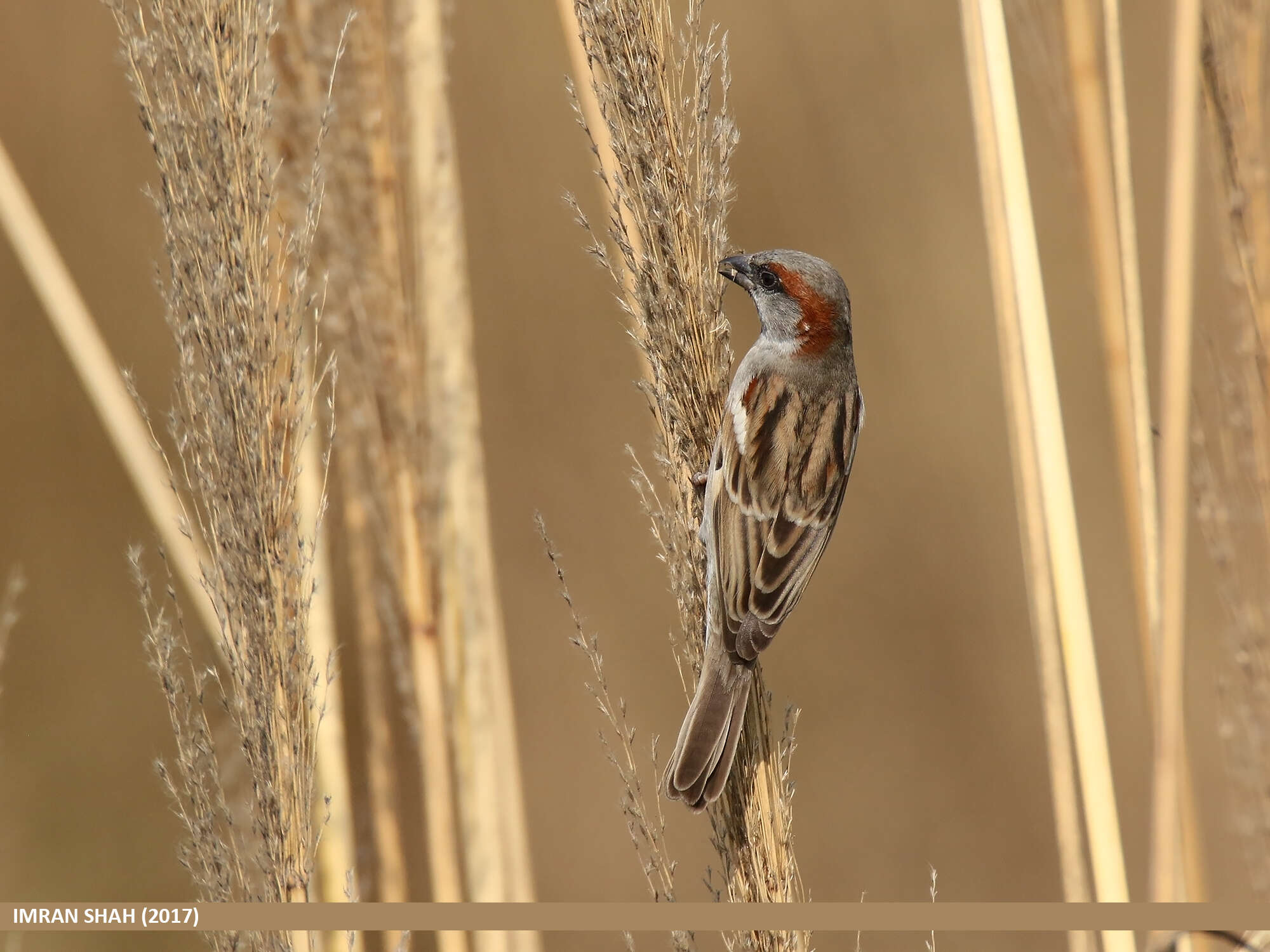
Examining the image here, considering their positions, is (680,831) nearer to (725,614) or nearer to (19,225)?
(725,614)

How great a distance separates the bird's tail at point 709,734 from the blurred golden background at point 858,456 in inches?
106

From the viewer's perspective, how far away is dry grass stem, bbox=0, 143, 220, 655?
231 cm

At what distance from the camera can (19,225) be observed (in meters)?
2.30

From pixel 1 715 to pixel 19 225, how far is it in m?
2.77

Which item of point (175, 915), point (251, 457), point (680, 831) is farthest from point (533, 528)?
point (251, 457)

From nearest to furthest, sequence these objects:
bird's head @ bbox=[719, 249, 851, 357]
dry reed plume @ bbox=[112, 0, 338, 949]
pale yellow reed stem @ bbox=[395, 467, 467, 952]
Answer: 1. dry reed plume @ bbox=[112, 0, 338, 949]
2. pale yellow reed stem @ bbox=[395, 467, 467, 952]
3. bird's head @ bbox=[719, 249, 851, 357]

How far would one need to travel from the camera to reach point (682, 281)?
2.04 m

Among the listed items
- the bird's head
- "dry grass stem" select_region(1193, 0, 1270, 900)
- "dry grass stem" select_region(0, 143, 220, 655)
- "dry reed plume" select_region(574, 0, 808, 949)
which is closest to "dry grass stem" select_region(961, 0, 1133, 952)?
"dry grass stem" select_region(1193, 0, 1270, 900)

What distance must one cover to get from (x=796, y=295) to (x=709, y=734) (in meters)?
1.34

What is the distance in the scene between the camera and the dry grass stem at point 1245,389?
2.09 m

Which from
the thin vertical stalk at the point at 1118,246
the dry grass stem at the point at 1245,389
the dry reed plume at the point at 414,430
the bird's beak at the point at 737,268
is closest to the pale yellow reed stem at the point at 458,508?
the dry reed plume at the point at 414,430

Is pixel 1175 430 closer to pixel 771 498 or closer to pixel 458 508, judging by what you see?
pixel 771 498

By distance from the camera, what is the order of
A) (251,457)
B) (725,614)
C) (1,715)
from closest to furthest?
1. (251,457)
2. (725,614)
3. (1,715)

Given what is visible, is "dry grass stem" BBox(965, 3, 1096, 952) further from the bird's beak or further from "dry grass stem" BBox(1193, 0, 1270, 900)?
the bird's beak
